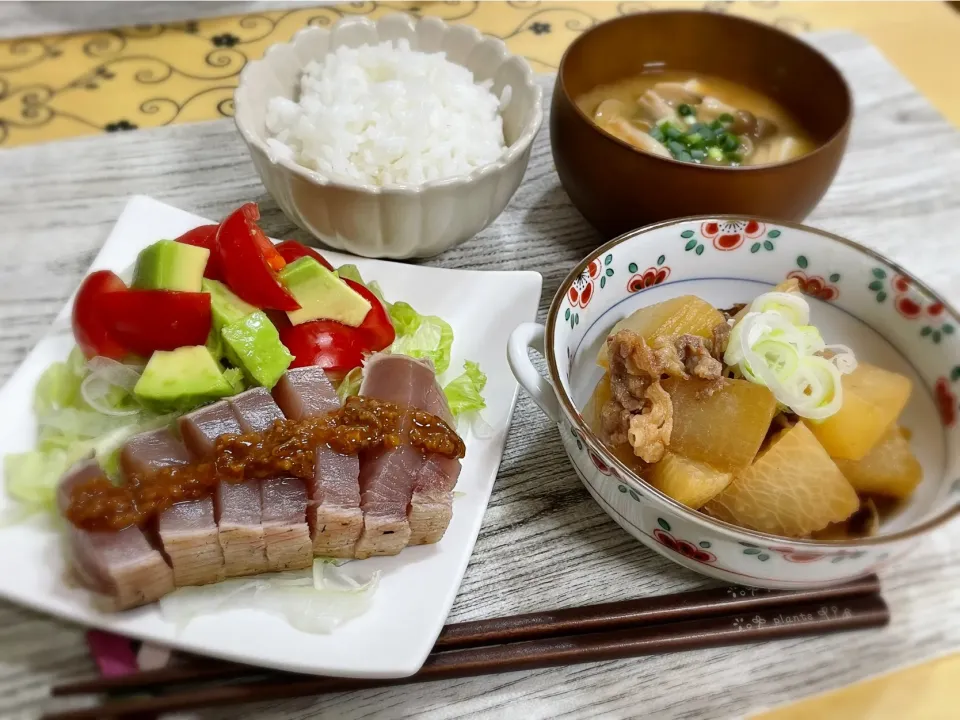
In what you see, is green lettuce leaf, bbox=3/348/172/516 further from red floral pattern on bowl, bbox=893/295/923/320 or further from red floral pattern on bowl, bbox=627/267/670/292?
red floral pattern on bowl, bbox=893/295/923/320

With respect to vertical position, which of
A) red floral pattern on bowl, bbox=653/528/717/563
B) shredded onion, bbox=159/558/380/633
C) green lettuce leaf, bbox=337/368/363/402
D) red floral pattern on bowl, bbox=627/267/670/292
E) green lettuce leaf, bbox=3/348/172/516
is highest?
red floral pattern on bowl, bbox=627/267/670/292

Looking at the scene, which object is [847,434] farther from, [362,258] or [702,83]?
[702,83]

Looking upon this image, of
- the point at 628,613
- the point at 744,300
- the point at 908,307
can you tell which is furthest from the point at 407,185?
the point at 908,307

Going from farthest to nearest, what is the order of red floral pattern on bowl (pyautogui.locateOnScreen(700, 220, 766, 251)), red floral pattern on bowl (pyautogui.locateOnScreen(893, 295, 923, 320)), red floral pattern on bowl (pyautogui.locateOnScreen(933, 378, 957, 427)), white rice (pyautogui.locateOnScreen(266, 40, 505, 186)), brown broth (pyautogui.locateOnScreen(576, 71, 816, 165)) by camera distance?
brown broth (pyautogui.locateOnScreen(576, 71, 816, 165))
white rice (pyautogui.locateOnScreen(266, 40, 505, 186))
red floral pattern on bowl (pyautogui.locateOnScreen(700, 220, 766, 251))
red floral pattern on bowl (pyautogui.locateOnScreen(893, 295, 923, 320))
red floral pattern on bowl (pyautogui.locateOnScreen(933, 378, 957, 427))

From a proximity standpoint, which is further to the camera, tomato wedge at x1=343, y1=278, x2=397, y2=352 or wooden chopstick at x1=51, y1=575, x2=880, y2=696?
tomato wedge at x1=343, y1=278, x2=397, y2=352

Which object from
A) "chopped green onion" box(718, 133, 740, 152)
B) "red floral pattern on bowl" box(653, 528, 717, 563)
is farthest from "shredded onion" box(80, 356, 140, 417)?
"chopped green onion" box(718, 133, 740, 152)

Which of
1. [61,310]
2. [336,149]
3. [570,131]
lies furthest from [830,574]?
[61,310]
